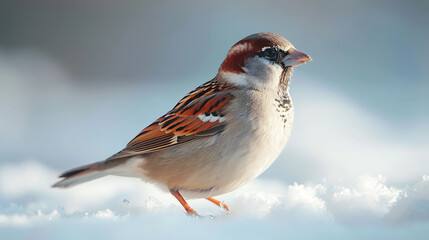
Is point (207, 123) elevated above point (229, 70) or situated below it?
below

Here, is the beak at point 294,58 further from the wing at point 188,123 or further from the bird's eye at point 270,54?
the wing at point 188,123

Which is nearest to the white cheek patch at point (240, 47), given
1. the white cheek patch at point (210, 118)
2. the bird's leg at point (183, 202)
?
the white cheek patch at point (210, 118)

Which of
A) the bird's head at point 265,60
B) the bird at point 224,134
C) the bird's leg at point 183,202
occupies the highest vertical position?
the bird's head at point 265,60

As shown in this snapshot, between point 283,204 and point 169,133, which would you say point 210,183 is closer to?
point 169,133

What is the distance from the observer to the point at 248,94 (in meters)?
1.69

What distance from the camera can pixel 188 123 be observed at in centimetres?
174

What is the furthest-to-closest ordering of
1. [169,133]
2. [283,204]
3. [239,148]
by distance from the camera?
1. [283,204]
2. [169,133]
3. [239,148]

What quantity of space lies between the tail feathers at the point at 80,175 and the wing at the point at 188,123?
6 centimetres

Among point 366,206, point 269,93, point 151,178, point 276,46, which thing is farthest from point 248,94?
point 366,206

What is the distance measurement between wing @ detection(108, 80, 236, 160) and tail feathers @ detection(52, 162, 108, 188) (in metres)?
0.06

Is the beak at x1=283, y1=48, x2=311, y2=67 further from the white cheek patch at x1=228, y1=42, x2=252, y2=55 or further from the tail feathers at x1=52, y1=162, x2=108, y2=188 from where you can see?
the tail feathers at x1=52, y1=162, x2=108, y2=188

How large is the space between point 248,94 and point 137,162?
43 centimetres

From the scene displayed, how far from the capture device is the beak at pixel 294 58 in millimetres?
1670

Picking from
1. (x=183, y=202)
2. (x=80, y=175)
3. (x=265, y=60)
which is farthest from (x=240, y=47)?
(x=80, y=175)
